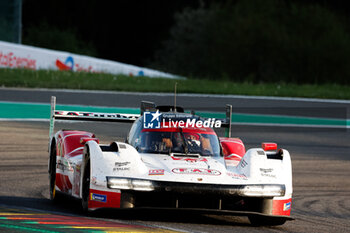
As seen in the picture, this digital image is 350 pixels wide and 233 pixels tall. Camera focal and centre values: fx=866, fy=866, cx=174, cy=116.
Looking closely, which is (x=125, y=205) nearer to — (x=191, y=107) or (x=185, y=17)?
(x=191, y=107)

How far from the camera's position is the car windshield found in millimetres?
9453

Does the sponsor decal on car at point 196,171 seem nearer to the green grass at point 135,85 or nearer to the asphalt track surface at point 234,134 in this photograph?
the asphalt track surface at point 234,134

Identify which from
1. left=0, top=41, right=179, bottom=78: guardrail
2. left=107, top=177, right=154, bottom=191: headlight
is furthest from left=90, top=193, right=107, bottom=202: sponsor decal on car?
left=0, top=41, right=179, bottom=78: guardrail

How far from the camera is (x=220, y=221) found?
898 cm

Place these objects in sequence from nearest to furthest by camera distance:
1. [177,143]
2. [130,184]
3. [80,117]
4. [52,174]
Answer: [130,184] < [177,143] < [52,174] < [80,117]

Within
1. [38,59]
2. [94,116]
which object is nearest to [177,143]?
[94,116]

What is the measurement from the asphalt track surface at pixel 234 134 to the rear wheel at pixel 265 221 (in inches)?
3.2

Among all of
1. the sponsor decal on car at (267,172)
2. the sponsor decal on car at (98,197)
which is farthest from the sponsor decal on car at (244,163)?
the sponsor decal on car at (98,197)

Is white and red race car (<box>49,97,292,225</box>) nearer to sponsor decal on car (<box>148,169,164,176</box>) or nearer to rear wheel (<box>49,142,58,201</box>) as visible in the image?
sponsor decal on car (<box>148,169,164,176</box>)

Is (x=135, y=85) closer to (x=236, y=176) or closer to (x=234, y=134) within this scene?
(x=234, y=134)

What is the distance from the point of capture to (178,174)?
8.48 meters

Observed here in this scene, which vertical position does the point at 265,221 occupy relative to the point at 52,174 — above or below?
below

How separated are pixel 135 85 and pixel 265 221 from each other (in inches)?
756

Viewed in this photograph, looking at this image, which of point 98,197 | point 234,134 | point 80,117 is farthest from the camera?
point 234,134
